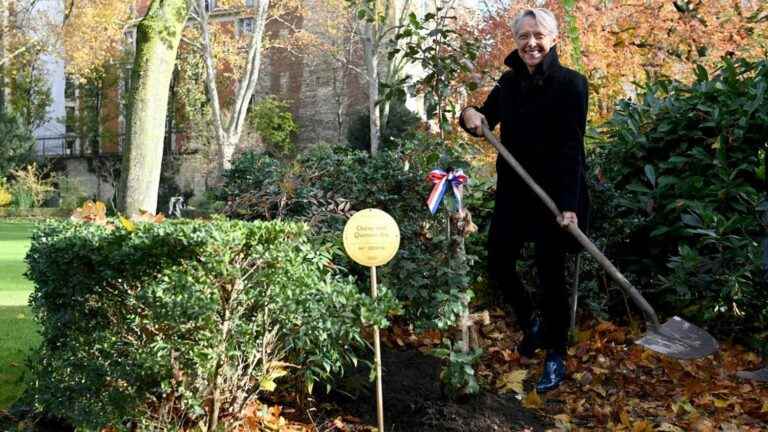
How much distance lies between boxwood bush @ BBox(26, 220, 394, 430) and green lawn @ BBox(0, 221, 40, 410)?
86cm

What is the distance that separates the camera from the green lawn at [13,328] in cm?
430

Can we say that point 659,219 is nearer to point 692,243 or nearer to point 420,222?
point 692,243

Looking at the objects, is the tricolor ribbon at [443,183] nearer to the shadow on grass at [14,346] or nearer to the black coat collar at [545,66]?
the black coat collar at [545,66]

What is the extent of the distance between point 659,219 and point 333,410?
2907 millimetres

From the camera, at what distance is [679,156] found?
218 inches

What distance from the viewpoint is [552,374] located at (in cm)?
427

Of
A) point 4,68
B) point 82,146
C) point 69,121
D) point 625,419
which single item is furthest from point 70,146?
point 625,419

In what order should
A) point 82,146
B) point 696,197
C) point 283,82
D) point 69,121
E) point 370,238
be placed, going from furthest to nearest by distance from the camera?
point 82,146
point 69,121
point 283,82
point 696,197
point 370,238

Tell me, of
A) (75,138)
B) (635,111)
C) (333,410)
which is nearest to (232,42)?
(75,138)

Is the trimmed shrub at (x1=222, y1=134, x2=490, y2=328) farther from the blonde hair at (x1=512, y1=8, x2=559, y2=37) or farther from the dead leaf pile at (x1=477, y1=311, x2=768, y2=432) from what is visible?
the blonde hair at (x1=512, y1=8, x2=559, y2=37)

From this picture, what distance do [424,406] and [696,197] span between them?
2.72m

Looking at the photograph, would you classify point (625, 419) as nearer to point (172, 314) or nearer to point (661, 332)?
point (661, 332)

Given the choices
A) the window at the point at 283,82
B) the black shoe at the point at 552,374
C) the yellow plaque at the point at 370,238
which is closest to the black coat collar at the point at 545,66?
the yellow plaque at the point at 370,238

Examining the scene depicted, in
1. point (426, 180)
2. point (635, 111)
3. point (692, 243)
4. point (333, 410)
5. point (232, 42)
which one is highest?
point (232, 42)
